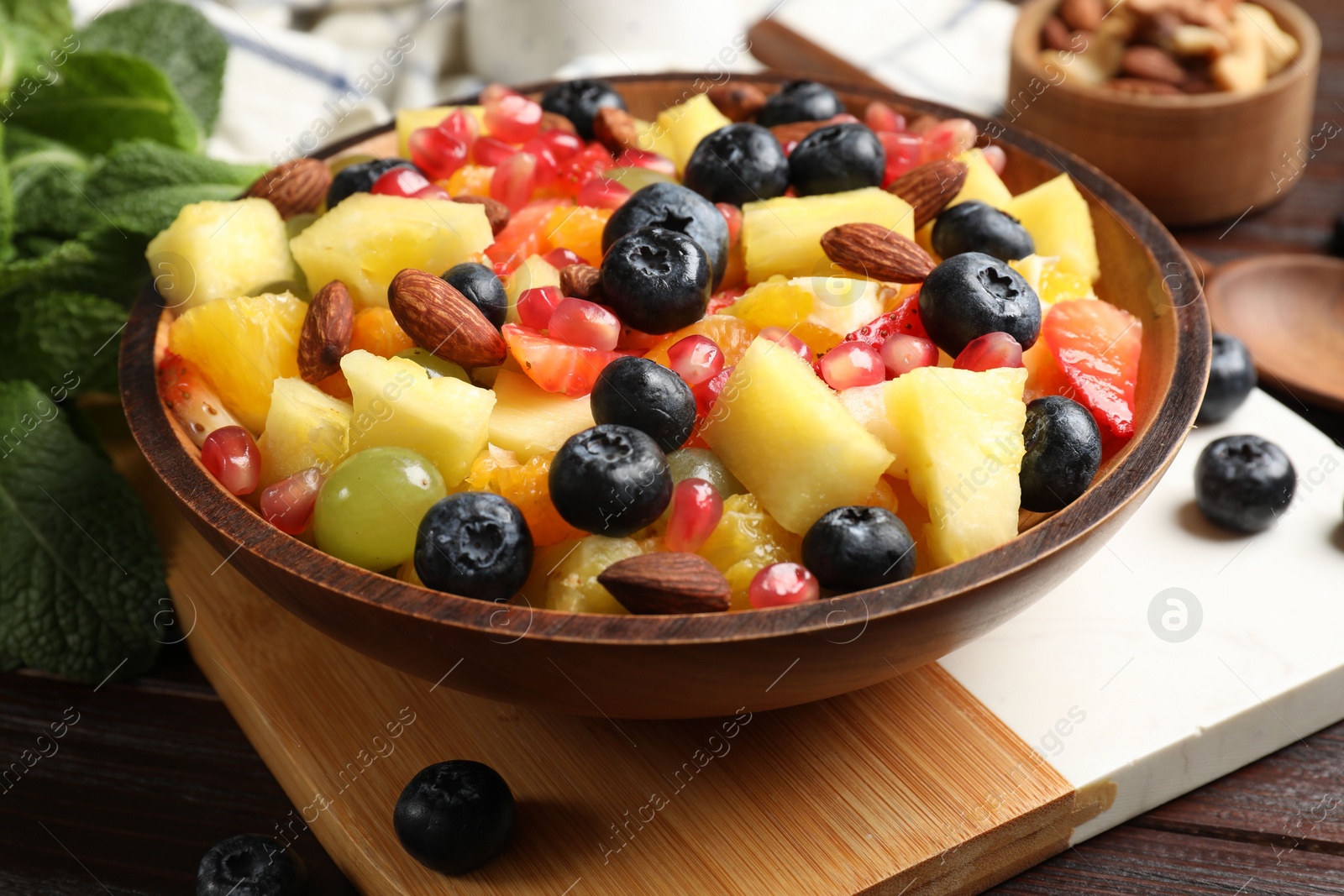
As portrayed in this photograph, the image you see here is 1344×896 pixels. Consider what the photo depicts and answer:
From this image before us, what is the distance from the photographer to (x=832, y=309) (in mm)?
1776

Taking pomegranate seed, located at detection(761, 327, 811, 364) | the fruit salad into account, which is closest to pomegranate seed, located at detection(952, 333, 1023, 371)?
the fruit salad

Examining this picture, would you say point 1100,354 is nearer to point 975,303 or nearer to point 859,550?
point 975,303

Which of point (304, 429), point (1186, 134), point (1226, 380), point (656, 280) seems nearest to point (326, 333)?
point (304, 429)

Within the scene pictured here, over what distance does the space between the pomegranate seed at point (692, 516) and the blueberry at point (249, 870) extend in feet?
2.37

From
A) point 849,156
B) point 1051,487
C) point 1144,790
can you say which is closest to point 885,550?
point 1051,487

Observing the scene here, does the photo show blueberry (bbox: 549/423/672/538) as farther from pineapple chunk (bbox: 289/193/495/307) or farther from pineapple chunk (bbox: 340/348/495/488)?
pineapple chunk (bbox: 289/193/495/307)

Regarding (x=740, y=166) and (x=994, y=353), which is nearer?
(x=994, y=353)

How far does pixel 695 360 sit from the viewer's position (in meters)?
1.68

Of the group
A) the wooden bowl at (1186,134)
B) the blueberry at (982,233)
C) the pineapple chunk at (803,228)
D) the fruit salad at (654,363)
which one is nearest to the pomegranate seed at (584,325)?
the fruit salad at (654,363)

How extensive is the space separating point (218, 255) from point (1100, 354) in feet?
4.49

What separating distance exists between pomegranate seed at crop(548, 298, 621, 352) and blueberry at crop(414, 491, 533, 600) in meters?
0.30

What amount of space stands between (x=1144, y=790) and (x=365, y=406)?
123cm

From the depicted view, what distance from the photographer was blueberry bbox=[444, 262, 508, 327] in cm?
178

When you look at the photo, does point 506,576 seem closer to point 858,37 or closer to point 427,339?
point 427,339
